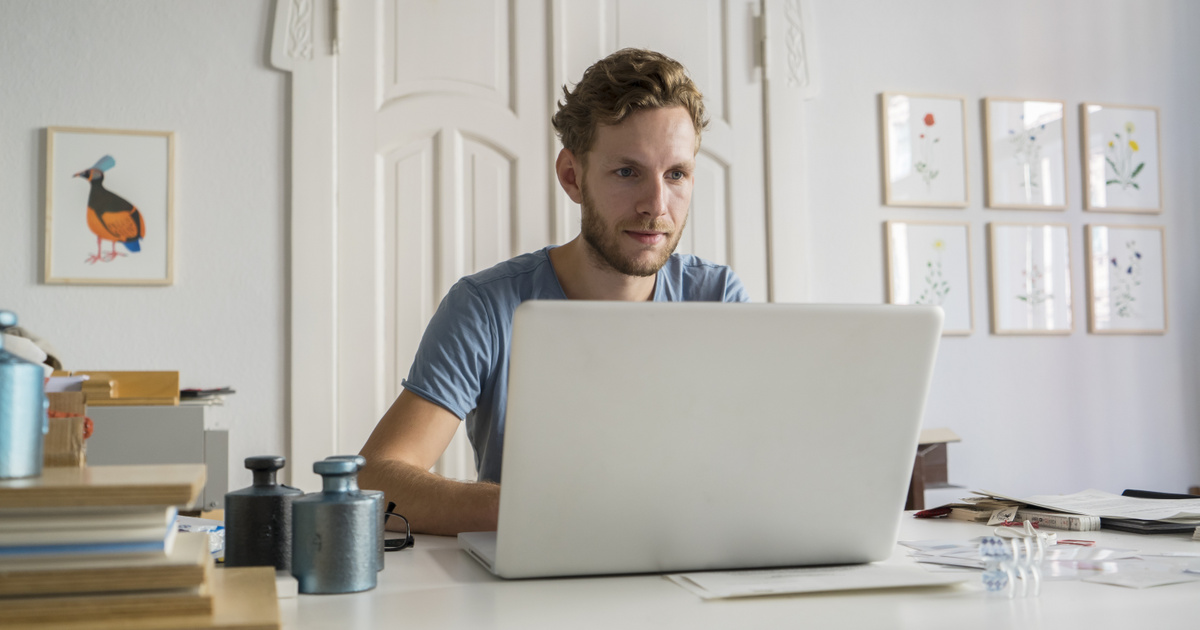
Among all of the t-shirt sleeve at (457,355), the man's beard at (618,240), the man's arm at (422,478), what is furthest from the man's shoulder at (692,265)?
the man's arm at (422,478)

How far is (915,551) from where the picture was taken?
95 cm

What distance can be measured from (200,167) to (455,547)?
1924 mm

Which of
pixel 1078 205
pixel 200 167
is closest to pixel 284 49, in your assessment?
pixel 200 167

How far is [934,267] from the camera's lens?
305 cm

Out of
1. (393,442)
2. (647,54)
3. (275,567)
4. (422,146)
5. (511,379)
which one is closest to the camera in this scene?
(511,379)

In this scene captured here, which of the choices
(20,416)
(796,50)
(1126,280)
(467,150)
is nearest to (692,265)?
(467,150)

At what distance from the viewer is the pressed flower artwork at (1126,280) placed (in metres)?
3.20

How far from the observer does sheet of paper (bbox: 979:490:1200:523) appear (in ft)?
3.63

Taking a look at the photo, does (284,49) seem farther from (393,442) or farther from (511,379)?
(511,379)

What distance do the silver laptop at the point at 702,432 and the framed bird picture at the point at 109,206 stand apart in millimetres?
2062

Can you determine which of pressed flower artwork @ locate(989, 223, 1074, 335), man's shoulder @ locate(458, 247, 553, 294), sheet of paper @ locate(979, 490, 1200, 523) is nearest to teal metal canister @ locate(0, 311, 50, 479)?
man's shoulder @ locate(458, 247, 553, 294)

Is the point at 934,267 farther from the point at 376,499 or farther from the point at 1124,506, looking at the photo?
the point at 376,499

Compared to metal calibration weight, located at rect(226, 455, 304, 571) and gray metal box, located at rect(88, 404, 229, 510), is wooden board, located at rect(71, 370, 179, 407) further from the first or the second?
metal calibration weight, located at rect(226, 455, 304, 571)

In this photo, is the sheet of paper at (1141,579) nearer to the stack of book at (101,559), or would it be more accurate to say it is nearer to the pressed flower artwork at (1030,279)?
the stack of book at (101,559)
